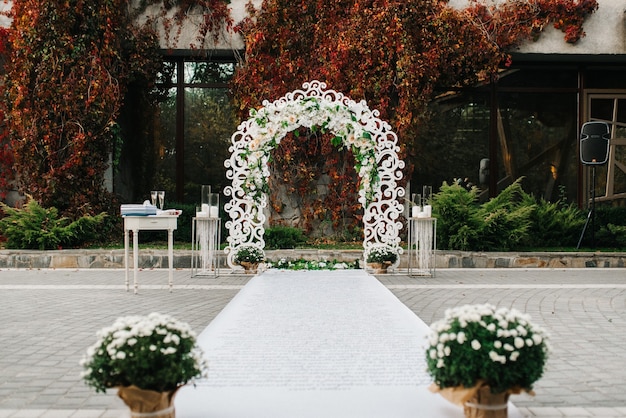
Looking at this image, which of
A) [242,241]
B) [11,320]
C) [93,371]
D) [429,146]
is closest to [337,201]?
[429,146]

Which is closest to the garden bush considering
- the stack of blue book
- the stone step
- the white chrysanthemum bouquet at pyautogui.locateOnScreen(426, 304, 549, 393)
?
the stone step

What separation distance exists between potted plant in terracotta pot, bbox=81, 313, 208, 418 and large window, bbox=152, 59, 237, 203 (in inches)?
530

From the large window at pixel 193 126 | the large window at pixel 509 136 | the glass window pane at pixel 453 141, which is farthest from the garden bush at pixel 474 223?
the large window at pixel 193 126

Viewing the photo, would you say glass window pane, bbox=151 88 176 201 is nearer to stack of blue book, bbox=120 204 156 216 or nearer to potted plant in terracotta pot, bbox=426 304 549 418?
stack of blue book, bbox=120 204 156 216

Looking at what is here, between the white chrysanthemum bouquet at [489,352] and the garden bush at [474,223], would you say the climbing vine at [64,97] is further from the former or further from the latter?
the white chrysanthemum bouquet at [489,352]

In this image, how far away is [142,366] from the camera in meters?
3.37

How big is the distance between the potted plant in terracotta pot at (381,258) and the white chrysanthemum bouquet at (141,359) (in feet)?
25.9

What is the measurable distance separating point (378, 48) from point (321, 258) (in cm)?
499

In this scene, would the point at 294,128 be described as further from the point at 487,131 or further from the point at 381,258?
the point at 487,131

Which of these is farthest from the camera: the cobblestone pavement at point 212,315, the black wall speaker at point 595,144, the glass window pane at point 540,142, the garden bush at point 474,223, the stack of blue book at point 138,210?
the glass window pane at point 540,142

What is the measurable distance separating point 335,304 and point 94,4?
9799 millimetres

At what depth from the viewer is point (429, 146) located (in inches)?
674

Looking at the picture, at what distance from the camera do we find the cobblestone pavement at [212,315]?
4188 millimetres

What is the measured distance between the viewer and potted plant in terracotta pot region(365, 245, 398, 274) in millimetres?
11328
